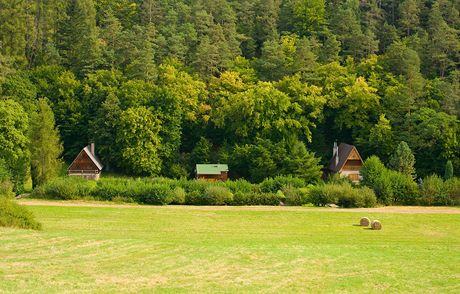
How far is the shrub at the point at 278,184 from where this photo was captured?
43.1 meters

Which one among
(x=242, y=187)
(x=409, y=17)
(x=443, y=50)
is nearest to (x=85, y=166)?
(x=242, y=187)

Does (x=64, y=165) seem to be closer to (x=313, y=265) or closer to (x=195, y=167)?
(x=195, y=167)

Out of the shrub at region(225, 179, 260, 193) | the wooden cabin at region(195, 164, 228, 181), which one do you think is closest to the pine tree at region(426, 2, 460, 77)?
the wooden cabin at region(195, 164, 228, 181)

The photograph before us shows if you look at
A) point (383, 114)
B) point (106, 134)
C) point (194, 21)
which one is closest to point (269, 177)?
point (383, 114)

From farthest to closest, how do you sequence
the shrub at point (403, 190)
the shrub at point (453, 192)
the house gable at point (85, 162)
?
the house gable at point (85, 162) < the shrub at point (403, 190) < the shrub at point (453, 192)

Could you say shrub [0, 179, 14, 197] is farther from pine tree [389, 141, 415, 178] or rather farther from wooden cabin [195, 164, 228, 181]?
pine tree [389, 141, 415, 178]

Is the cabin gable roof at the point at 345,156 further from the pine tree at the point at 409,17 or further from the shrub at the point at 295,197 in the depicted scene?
the pine tree at the point at 409,17

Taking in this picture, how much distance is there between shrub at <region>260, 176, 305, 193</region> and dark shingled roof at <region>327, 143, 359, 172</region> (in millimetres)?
7077

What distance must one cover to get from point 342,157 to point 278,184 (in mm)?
9330

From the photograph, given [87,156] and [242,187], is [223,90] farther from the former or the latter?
[242,187]

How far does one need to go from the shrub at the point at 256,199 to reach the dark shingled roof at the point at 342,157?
991 cm

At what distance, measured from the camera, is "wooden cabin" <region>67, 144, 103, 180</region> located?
50.1 metres

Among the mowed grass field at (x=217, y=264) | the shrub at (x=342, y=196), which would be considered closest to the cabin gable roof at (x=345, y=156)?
the shrub at (x=342, y=196)

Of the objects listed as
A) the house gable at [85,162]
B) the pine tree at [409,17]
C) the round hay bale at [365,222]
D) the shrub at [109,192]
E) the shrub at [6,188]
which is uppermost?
the pine tree at [409,17]
